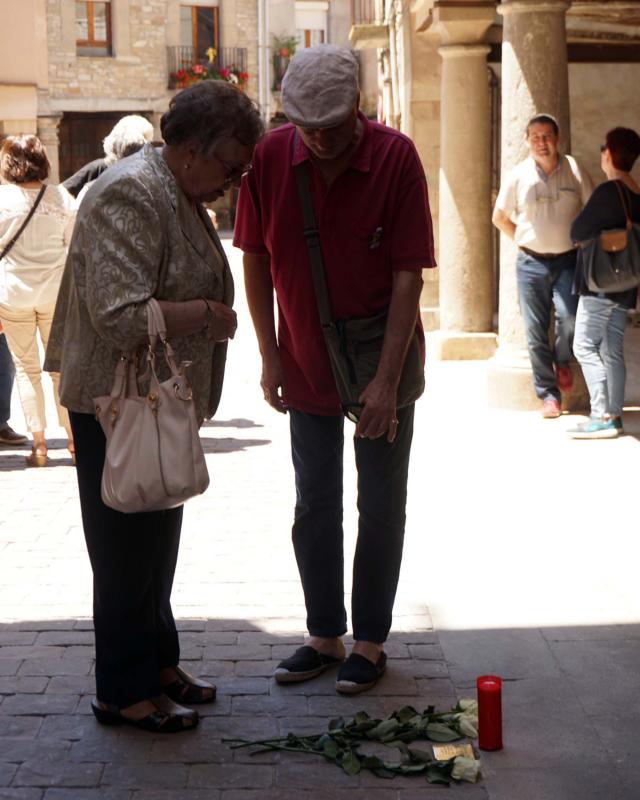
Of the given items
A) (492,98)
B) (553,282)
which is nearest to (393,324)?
(553,282)

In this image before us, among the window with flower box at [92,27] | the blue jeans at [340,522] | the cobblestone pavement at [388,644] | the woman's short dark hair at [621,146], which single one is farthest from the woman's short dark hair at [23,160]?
the window with flower box at [92,27]

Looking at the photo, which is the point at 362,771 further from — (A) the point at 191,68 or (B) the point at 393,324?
(A) the point at 191,68

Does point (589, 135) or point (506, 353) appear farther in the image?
point (589, 135)

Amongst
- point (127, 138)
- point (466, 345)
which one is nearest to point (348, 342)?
point (127, 138)

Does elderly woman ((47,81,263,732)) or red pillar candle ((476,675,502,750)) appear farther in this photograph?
red pillar candle ((476,675,502,750))

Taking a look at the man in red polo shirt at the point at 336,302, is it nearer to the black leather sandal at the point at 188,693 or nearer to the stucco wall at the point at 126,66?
the black leather sandal at the point at 188,693

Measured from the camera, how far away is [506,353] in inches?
401

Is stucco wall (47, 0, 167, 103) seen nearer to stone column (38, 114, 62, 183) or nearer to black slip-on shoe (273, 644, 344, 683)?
stone column (38, 114, 62, 183)

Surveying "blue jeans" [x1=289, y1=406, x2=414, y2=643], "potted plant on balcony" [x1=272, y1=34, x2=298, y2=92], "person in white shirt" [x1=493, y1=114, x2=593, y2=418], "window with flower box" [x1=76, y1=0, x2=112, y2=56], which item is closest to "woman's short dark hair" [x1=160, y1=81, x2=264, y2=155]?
"blue jeans" [x1=289, y1=406, x2=414, y2=643]

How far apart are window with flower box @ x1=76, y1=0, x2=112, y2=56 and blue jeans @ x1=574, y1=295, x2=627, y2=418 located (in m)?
34.4

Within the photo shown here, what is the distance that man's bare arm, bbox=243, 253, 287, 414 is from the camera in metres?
4.68

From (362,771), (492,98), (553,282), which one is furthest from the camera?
(492,98)

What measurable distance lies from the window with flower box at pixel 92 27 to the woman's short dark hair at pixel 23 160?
3424 centimetres

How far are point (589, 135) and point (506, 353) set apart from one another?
7.30 m
